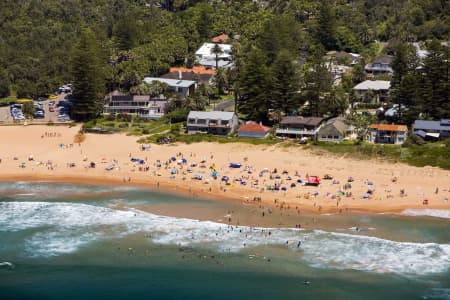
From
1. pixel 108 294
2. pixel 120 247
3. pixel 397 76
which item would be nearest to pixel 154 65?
pixel 397 76

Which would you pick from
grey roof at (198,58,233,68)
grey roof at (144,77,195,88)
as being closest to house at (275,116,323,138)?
grey roof at (144,77,195,88)

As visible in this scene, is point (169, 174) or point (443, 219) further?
point (169, 174)

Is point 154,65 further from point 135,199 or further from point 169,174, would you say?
point 135,199

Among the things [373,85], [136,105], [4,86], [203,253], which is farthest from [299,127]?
[4,86]

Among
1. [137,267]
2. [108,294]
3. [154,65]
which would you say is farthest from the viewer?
[154,65]

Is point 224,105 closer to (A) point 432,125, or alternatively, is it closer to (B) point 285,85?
(B) point 285,85

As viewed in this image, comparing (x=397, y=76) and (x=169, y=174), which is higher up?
(x=397, y=76)

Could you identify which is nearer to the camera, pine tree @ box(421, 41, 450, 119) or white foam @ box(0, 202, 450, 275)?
white foam @ box(0, 202, 450, 275)

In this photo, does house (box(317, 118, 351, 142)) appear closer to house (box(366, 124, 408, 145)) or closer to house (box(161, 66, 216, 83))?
house (box(366, 124, 408, 145))
